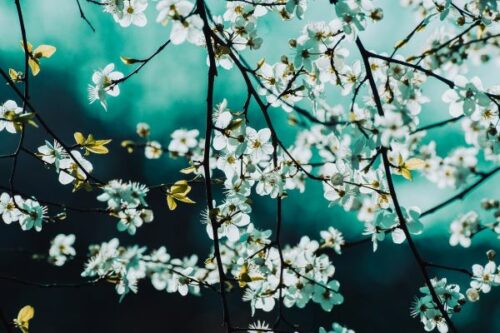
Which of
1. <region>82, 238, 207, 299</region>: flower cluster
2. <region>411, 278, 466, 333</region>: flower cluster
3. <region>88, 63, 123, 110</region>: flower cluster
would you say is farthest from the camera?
<region>411, 278, 466, 333</region>: flower cluster

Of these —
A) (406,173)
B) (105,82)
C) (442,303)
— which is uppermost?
(105,82)

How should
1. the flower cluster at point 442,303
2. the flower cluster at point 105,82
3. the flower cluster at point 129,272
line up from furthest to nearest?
the flower cluster at point 442,303 → the flower cluster at point 105,82 → the flower cluster at point 129,272

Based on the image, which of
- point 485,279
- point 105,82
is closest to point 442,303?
point 485,279

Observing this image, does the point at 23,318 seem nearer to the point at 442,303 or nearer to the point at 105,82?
the point at 105,82

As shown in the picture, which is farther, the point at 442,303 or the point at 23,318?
the point at 442,303

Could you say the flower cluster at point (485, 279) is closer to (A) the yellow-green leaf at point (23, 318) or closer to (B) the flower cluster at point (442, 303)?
(B) the flower cluster at point (442, 303)

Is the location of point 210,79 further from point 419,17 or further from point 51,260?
point 419,17

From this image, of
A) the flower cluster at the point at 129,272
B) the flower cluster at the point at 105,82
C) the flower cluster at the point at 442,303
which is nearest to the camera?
the flower cluster at the point at 129,272

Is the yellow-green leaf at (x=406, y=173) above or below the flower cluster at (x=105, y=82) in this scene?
below

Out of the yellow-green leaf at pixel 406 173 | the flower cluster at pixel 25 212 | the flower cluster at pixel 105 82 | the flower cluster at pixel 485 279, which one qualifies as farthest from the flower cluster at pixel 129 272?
the flower cluster at pixel 485 279

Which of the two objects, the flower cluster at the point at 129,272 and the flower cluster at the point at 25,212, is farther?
the flower cluster at the point at 25,212

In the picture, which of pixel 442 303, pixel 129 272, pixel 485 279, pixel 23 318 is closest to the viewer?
pixel 129 272

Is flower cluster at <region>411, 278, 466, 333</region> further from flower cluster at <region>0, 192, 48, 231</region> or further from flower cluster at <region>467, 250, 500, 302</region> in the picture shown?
flower cluster at <region>0, 192, 48, 231</region>

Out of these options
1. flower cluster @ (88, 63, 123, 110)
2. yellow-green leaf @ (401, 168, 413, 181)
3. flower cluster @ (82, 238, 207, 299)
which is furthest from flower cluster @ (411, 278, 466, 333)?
flower cluster @ (88, 63, 123, 110)
